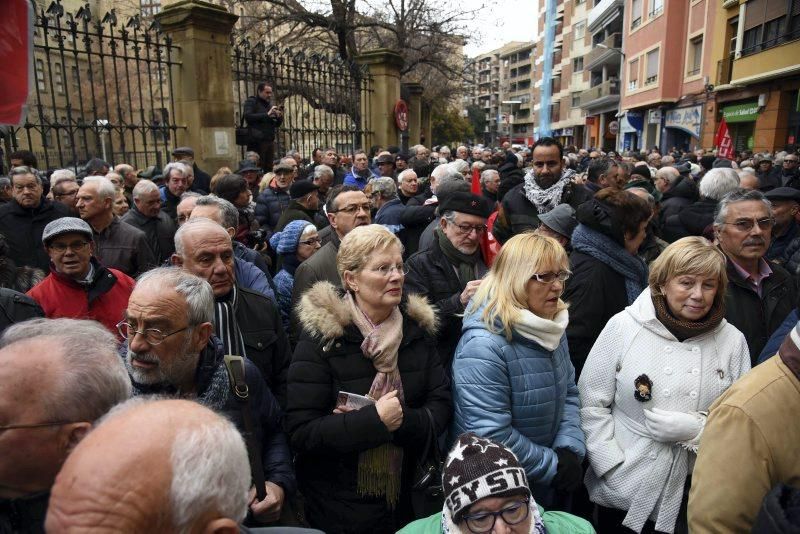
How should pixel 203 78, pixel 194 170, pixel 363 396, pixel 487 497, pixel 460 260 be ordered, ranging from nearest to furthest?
pixel 487 497 < pixel 363 396 < pixel 460 260 < pixel 194 170 < pixel 203 78

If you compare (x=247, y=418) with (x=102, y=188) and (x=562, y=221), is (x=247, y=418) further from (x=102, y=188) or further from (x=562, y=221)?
(x=102, y=188)

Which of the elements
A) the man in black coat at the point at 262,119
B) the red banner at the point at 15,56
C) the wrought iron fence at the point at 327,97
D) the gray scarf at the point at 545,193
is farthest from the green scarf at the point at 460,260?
the wrought iron fence at the point at 327,97

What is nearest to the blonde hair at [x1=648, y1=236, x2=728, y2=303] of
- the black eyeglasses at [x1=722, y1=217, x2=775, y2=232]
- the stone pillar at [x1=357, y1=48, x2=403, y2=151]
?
the black eyeglasses at [x1=722, y1=217, x2=775, y2=232]

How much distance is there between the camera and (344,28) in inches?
680

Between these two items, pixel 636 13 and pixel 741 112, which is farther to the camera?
pixel 636 13

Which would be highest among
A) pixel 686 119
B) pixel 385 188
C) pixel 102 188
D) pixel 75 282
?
pixel 686 119

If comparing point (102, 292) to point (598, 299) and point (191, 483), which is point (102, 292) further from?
point (598, 299)

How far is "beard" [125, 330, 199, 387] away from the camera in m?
2.11

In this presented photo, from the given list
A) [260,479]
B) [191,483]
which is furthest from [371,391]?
[191,483]

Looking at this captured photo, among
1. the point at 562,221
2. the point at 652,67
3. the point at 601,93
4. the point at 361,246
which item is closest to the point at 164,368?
the point at 361,246

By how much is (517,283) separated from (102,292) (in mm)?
2513

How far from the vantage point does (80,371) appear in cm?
158

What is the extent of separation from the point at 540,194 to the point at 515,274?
2.76m

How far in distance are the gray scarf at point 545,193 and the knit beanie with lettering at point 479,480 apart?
136 inches
